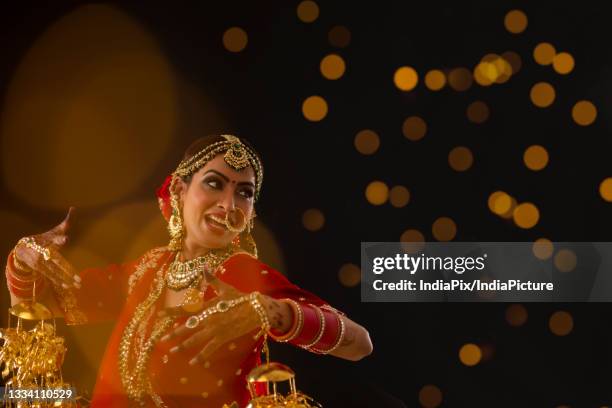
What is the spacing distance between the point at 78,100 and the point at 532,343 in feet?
6.33

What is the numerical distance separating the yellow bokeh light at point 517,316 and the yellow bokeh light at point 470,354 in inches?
6.1

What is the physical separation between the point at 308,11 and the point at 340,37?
0.54 feet

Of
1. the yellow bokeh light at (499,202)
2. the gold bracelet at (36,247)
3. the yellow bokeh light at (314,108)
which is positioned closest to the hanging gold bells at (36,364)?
the gold bracelet at (36,247)

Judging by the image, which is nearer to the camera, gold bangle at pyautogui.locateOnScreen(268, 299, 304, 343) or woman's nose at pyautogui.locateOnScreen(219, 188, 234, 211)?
gold bangle at pyautogui.locateOnScreen(268, 299, 304, 343)

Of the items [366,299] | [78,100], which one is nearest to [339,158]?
[366,299]

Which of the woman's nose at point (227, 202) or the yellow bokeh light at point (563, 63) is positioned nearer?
the woman's nose at point (227, 202)

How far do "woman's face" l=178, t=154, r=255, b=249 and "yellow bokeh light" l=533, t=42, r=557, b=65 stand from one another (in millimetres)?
1166

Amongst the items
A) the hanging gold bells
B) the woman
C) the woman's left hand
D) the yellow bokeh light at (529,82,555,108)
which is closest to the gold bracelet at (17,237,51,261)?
the woman

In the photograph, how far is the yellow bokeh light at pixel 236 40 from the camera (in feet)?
8.82

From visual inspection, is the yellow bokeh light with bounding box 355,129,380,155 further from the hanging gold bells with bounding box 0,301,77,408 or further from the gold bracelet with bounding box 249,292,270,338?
the hanging gold bells with bounding box 0,301,77,408

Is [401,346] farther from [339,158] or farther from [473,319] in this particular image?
[339,158]

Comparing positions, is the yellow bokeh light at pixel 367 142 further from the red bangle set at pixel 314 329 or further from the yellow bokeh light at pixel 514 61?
the red bangle set at pixel 314 329

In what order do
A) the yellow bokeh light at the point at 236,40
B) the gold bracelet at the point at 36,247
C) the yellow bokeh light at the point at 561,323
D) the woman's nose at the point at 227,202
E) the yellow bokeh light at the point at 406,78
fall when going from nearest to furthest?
the woman's nose at the point at 227,202 → the gold bracelet at the point at 36,247 → the yellow bokeh light at the point at 561,323 → the yellow bokeh light at the point at 406,78 → the yellow bokeh light at the point at 236,40

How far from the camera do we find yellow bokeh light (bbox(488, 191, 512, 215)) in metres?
2.50
